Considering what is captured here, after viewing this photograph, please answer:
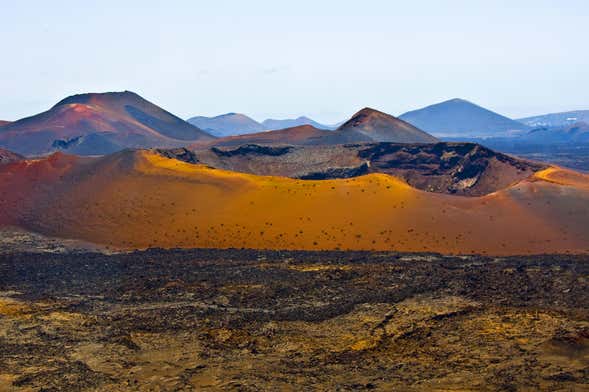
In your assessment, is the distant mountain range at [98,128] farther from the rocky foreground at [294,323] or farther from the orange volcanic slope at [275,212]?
the rocky foreground at [294,323]

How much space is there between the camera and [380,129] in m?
104

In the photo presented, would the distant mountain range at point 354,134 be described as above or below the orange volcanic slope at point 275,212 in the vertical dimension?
above

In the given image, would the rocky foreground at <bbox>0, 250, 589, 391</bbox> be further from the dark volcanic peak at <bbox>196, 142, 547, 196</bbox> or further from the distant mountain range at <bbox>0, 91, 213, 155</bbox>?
the distant mountain range at <bbox>0, 91, 213, 155</bbox>

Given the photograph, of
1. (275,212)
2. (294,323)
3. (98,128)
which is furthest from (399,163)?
(98,128)

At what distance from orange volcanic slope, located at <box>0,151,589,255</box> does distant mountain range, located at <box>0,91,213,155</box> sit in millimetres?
64895

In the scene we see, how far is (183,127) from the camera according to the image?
14425 cm

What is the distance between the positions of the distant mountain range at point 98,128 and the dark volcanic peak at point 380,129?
35006 millimetres

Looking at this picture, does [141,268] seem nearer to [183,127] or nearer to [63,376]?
[63,376]

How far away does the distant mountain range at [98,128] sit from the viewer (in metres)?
113

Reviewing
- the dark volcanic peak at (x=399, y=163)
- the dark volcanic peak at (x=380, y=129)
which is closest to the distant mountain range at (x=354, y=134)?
the dark volcanic peak at (x=380, y=129)

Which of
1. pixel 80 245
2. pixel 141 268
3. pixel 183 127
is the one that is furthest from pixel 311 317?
pixel 183 127

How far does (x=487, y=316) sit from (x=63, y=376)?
45.5 ft

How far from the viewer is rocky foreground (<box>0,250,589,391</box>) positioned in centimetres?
1620

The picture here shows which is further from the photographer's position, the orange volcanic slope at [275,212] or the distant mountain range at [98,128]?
the distant mountain range at [98,128]
